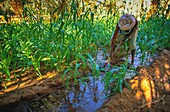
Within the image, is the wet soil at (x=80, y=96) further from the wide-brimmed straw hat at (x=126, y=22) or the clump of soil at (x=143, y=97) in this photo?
the wide-brimmed straw hat at (x=126, y=22)

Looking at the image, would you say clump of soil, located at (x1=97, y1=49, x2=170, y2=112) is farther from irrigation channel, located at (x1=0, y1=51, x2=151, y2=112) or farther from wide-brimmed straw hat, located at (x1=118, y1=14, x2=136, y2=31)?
wide-brimmed straw hat, located at (x1=118, y1=14, x2=136, y2=31)

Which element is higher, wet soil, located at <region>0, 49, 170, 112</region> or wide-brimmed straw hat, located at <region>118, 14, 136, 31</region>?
wide-brimmed straw hat, located at <region>118, 14, 136, 31</region>

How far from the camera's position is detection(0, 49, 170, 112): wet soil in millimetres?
2336

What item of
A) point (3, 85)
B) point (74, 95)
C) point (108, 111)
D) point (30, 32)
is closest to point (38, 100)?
point (74, 95)

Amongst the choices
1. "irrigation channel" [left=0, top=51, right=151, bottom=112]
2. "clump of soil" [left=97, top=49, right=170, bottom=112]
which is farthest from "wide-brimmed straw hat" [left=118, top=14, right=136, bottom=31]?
"irrigation channel" [left=0, top=51, right=151, bottom=112]

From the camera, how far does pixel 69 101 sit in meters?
2.49

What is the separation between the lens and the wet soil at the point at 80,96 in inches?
92.0

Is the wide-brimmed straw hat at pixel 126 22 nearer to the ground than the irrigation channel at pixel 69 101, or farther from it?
farther from it

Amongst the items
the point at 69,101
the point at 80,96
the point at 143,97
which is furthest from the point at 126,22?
the point at 69,101

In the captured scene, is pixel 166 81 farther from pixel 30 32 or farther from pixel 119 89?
pixel 30 32

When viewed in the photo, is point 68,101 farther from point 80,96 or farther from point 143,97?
point 143,97

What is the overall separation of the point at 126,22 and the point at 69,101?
4.95ft

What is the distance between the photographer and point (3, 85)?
2842mm

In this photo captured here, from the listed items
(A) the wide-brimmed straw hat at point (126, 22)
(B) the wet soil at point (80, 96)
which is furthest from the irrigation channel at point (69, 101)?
(A) the wide-brimmed straw hat at point (126, 22)
